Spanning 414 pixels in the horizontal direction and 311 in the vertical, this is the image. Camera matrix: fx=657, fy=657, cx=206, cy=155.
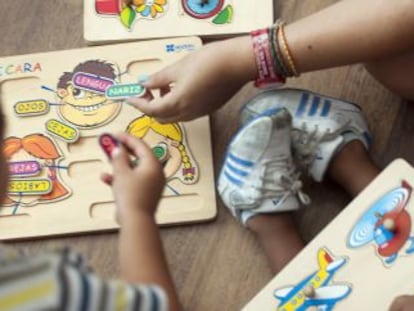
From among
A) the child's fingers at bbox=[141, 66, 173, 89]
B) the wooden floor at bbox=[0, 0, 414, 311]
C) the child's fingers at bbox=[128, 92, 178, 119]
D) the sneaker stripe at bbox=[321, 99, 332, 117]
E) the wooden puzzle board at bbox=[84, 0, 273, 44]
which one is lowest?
the wooden floor at bbox=[0, 0, 414, 311]

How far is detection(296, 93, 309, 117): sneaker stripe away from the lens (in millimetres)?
783

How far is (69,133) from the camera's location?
32.6 inches

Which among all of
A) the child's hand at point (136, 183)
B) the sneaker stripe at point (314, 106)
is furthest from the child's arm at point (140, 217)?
the sneaker stripe at point (314, 106)

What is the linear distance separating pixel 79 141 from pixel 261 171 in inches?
9.4

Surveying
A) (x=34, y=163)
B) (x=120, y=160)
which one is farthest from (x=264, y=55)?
(x=34, y=163)

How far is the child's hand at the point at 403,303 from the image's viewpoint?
631mm

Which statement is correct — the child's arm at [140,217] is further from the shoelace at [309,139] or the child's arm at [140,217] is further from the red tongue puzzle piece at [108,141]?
the shoelace at [309,139]

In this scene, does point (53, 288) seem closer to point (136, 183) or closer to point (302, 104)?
point (136, 183)

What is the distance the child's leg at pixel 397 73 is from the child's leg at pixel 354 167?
0.08m

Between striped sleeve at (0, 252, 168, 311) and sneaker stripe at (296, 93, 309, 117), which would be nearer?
striped sleeve at (0, 252, 168, 311)

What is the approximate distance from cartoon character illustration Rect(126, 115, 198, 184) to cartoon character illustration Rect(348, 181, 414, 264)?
0.22m

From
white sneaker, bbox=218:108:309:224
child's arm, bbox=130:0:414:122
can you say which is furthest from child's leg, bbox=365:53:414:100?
white sneaker, bbox=218:108:309:224

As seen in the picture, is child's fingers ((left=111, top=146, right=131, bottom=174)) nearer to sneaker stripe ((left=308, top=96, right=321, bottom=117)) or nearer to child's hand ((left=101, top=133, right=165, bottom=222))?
child's hand ((left=101, top=133, right=165, bottom=222))

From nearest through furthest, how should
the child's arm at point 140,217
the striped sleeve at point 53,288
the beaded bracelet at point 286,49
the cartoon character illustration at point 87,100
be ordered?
1. the striped sleeve at point 53,288
2. the child's arm at point 140,217
3. the beaded bracelet at point 286,49
4. the cartoon character illustration at point 87,100
